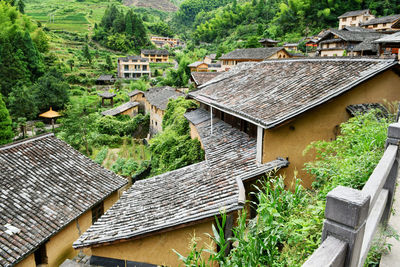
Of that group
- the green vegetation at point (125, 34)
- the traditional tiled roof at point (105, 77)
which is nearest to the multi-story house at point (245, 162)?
the traditional tiled roof at point (105, 77)

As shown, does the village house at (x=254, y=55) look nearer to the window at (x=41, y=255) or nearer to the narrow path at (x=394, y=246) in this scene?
the window at (x=41, y=255)

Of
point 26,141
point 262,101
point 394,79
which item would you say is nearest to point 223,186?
point 262,101

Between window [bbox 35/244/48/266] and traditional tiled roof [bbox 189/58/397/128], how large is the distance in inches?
345

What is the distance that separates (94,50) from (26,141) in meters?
87.5

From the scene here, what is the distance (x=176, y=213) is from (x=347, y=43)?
37566 millimetres

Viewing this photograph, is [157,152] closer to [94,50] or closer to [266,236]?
[266,236]

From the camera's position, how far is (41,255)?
10227mm

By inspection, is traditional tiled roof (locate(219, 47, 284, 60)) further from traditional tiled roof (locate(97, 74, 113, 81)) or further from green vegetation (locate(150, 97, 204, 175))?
traditional tiled roof (locate(97, 74, 113, 81))

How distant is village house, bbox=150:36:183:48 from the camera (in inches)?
4326

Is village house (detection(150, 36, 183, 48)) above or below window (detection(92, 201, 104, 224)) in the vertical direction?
above

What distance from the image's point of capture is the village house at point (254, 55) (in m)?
41.0

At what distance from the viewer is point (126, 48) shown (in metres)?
94.2

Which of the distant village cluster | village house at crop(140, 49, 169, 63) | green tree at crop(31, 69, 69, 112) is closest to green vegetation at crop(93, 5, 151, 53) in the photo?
village house at crop(140, 49, 169, 63)

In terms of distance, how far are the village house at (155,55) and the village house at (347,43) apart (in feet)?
189
